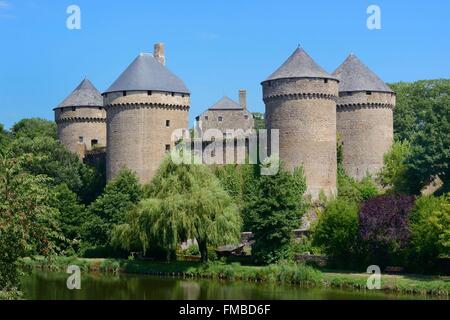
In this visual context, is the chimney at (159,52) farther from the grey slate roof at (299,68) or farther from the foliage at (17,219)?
the foliage at (17,219)

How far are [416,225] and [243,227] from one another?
10234 millimetres

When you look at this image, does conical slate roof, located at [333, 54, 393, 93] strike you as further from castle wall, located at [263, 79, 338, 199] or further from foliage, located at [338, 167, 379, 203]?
foliage, located at [338, 167, 379, 203]

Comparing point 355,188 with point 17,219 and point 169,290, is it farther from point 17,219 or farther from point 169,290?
point 17,219

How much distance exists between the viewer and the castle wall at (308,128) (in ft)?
130

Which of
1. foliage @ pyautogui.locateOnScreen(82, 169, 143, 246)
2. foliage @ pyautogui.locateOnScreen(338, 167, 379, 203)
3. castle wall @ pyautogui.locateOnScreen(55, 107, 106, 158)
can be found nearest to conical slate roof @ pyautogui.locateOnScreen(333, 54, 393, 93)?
foliage @ pyautogui.locateOnScreen(338, 167, 379, 203)

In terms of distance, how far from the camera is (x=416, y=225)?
30.1 metres

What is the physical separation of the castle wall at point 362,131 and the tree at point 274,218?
10.0m

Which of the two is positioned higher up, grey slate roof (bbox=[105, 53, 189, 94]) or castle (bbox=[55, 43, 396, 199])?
grey slate roof (bbox=[105, 53, 189, 94])

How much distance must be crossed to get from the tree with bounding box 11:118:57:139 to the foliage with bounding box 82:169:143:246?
21.7 m

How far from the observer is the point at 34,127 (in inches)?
2530

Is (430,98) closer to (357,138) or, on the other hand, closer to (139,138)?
(357,138)

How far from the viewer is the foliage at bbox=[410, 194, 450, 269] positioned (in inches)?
1133

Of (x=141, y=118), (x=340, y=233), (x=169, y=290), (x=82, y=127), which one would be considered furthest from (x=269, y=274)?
(x=82, y=127)
